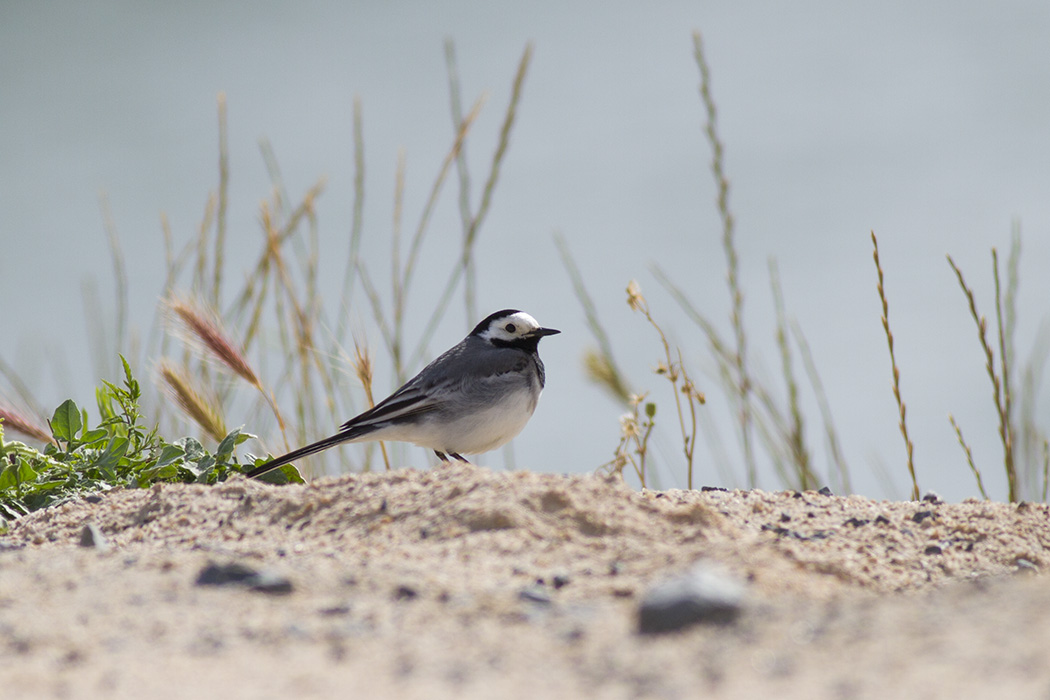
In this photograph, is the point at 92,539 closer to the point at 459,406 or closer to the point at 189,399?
the point at 189,399

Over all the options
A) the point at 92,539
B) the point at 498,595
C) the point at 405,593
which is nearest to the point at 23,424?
the point at 92,539

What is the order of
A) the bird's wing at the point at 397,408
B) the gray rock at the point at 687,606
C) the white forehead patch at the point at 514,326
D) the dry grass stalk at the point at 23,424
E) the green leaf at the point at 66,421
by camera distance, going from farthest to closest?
the white forehead patch at the point at 514,326
the bird's wing at the point at 397,408
the dry grass stalk at the point at 23,424
the green leaf at the point at 66,421
the gray rock at the point at 687,606

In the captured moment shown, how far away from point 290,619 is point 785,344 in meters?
3.26

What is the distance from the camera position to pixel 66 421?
162 inches

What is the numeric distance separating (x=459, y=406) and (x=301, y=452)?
0.88 meters

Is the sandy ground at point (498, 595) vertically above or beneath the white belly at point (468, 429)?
above

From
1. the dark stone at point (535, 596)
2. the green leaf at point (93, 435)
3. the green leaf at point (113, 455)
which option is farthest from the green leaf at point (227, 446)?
the dark stone at point (535, 596)

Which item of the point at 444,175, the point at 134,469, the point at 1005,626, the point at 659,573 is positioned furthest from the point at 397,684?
the point at 444,175

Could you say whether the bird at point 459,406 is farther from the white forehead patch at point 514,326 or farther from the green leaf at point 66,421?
the green leaf at point 66,421

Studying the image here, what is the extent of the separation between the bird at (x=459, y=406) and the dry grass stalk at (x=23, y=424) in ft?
3.94

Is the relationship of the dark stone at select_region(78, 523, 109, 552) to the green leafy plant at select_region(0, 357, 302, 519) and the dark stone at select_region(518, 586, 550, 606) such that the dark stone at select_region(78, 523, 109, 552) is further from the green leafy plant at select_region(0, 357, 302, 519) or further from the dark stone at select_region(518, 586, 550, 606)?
the dark stone at select_region(518, 586, 550, 606)

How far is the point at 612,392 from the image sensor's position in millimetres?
5156

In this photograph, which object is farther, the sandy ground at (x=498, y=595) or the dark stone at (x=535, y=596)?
the dark stone at (x=535, y=596)

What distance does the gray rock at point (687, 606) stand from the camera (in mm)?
2010
